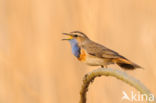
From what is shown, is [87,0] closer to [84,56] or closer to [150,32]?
[150,32]

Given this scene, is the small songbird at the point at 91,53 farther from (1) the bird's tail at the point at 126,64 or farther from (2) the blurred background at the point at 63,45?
(2) the blurred background at the point at 63,45

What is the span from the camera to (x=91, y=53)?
3.90ft

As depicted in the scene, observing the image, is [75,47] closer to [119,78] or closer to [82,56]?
[82,56]

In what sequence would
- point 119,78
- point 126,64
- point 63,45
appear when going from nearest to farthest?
point 119,78
point 126,64
point 63,45

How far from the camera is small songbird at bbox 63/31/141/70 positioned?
1.12 metres

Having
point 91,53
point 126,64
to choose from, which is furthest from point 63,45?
point 126,64

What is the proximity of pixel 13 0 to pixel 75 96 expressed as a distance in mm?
474

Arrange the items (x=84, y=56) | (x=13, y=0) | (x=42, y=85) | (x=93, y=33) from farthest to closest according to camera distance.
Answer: (x=13, y=0)
(x=42, y=85)
(x=93, y=33)
(x=84, y=56)

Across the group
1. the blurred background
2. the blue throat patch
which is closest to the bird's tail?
the blue throat patch

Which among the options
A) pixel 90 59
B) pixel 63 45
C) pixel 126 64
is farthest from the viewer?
pixel 63 45

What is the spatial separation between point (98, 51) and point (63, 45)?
0.64 metres

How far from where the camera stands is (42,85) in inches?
69.7

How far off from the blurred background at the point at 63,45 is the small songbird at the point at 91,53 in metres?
0.42

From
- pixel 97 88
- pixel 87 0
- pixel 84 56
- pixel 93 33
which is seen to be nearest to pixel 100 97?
pixel 97 88
